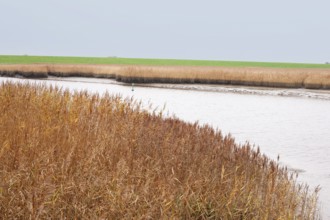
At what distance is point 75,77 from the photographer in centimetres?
4884

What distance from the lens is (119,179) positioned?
613cm

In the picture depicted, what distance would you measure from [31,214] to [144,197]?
124 centimetres

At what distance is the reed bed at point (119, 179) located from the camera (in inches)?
211

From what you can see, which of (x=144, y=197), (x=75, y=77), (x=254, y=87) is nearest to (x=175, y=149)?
(x=144, y=197)

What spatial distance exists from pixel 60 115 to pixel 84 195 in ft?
14.9

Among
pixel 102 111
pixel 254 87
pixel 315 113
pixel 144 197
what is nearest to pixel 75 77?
pixel 254 87

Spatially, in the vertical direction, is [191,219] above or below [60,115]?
below

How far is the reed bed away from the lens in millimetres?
5348

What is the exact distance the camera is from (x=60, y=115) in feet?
32.7

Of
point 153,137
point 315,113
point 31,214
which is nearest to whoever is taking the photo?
point 31,214

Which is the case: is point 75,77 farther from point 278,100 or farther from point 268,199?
point 268,199

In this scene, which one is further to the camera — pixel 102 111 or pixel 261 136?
pixel 261 136

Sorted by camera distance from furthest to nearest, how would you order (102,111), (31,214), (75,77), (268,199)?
(75,77)
(102,111)
(268,199)
(31,214)

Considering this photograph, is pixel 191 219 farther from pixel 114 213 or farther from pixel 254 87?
pixel 254 87
